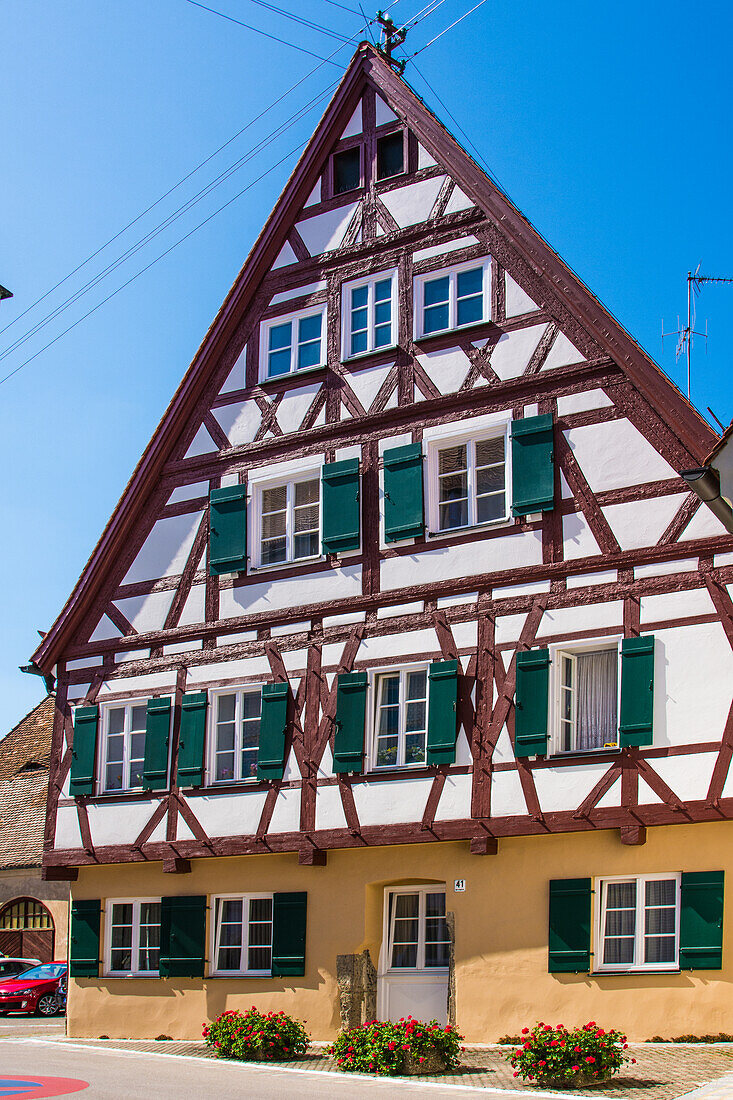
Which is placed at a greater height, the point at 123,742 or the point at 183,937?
the point at 123,742

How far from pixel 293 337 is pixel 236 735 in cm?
638

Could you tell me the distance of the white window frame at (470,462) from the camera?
60.3ft

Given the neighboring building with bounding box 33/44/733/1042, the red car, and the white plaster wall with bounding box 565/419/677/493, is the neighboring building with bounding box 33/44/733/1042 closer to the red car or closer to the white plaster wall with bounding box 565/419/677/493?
the white plaster wall with bounding box 565/419/677/493

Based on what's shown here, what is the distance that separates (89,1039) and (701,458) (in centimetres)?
1287

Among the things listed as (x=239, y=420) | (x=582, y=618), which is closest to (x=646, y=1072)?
(x=582, y=618)

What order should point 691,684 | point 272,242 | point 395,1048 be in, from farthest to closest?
point 272,242 → point 691,684 → point 395,1048

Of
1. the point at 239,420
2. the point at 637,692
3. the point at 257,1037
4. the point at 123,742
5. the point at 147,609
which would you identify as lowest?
the point at 257,1037

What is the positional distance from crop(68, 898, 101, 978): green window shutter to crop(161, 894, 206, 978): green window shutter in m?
1.49

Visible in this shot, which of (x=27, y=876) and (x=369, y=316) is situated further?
(x=27, y=876)

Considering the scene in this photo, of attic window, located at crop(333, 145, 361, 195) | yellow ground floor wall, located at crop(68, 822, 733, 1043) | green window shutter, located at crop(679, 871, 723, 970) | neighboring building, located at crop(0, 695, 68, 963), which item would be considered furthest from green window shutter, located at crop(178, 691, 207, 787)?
neighboring building, located at crop(0, 695, 68, 963)

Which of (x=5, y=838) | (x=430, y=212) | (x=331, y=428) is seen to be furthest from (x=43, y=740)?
(x=430, y=212)

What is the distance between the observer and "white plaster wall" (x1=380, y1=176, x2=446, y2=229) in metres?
20.4

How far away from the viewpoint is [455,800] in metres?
17.7

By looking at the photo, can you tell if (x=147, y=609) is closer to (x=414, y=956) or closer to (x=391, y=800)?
(x=391, y=800)
